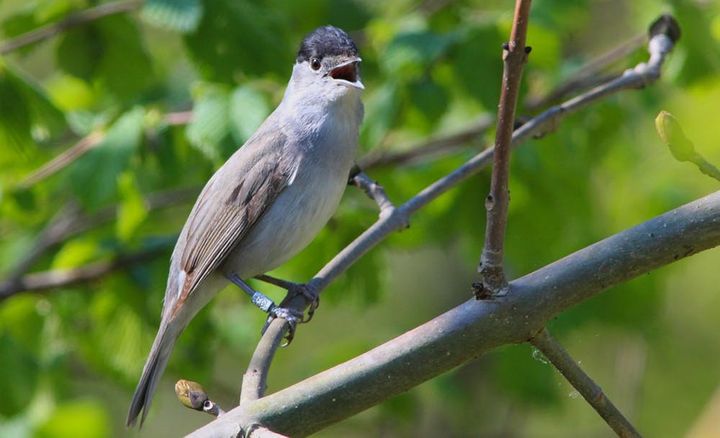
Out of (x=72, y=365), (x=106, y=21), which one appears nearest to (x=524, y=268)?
(x=106, y=21)

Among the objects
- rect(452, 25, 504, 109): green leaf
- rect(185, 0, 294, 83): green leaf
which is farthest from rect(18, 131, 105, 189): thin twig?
rect(452, 25, 504, 109): green leaf

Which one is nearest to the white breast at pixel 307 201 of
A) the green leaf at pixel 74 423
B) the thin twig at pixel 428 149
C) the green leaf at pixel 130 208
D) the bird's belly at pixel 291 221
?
the bird's belly at pixel 291 221

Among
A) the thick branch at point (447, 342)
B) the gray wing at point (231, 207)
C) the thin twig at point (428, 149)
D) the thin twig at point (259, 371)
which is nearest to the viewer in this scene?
the thick branch at point (447, 342)

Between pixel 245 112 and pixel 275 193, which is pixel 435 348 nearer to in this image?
pixel 275 193

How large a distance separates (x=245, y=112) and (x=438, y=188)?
3.43 feet

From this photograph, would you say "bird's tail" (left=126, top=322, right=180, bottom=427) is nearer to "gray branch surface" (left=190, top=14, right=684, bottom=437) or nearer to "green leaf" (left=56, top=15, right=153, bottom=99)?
"green leaf" (left=56, top=15, right=153, bottom=99)

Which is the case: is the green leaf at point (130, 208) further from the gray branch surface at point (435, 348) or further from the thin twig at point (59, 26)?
the gray branch surface at point (435, 348)

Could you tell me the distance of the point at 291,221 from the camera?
3467mm

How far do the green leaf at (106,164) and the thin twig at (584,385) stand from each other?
7.04ft

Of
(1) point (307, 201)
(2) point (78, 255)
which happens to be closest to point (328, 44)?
(1) point (307, 201)

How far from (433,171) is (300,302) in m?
1.42

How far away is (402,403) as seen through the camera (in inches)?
201

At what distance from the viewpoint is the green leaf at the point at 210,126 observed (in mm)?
3834

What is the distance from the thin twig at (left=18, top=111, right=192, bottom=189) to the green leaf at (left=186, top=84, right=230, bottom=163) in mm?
201
